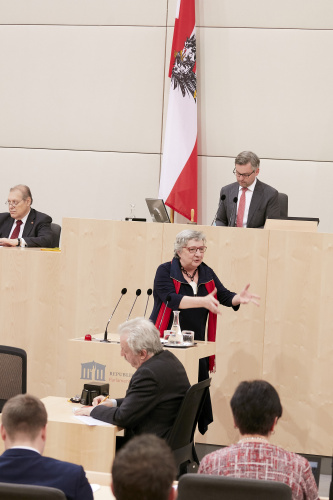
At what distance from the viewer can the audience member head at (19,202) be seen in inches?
268

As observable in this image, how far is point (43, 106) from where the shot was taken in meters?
8.38

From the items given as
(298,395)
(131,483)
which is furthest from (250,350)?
(131,483)

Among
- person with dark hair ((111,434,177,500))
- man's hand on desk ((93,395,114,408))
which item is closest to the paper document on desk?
man's hand on desk ((93,395,114,408))

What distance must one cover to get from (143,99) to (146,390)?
15.5 ft

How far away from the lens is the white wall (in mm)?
7879

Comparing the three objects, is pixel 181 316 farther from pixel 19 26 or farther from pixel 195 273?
pixel 19 26

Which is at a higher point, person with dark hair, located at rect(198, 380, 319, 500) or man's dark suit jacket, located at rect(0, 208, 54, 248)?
man's dark suit jacket, located at rect(0, 208, 54, 248)

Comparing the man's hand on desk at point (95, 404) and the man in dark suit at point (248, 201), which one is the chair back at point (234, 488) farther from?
the man in dark suit at point (248, 201)

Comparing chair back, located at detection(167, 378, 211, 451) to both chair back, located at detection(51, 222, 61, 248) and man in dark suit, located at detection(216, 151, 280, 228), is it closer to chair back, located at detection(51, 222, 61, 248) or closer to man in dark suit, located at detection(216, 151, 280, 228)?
man in dark suit, located at detection(216, 151, 280, 228)

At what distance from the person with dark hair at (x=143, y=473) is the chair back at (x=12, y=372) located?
113 inches

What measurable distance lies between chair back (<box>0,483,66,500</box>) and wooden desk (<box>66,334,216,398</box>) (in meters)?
2.54

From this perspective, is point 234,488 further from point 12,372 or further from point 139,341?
point 12,372

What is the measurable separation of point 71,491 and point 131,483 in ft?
2.69

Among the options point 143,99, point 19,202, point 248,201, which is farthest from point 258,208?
point 143,99
